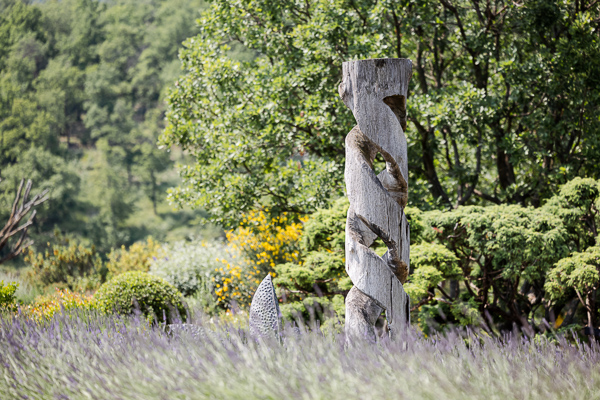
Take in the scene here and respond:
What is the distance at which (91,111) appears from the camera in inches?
2021

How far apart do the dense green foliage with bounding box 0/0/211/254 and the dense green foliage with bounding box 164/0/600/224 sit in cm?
2619

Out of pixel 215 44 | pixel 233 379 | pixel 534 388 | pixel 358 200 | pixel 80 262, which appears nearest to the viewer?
pixel 534 388

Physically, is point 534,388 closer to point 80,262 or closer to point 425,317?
point 425,317

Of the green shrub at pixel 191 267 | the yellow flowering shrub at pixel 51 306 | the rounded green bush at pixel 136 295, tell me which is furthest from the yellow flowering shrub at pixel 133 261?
the rounded green bush at pixel 136 295

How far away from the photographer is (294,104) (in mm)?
6910

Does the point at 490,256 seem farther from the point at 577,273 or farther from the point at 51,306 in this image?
the point at 51,306

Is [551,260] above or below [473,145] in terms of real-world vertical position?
below

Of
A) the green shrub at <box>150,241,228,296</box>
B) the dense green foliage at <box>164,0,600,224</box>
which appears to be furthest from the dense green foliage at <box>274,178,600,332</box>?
the green shrub at <box>150,241,228,296</box>

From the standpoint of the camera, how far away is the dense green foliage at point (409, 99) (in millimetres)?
6148

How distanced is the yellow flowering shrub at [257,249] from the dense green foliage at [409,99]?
0.77ft

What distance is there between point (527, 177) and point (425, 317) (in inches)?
119

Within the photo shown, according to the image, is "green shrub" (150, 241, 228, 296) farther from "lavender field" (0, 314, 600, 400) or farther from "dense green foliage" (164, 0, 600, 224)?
"lavender field" (0, 314, 600, 400)

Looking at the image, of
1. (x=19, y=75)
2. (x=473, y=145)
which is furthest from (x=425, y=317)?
(x=19, y=75)

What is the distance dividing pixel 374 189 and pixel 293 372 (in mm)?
1123
